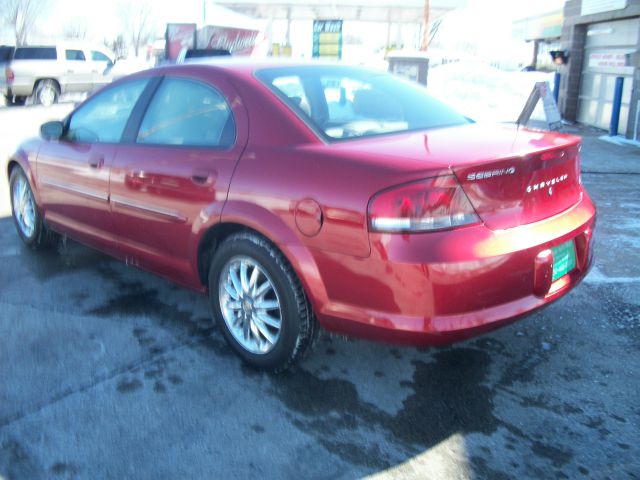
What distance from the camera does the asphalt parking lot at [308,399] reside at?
258 cm

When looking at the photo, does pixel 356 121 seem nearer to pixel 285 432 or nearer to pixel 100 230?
pixel 285 432

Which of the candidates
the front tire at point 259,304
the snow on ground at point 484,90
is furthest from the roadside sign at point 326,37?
the front tire at point 259,304

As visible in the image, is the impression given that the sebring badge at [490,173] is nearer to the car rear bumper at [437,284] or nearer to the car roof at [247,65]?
the car rear bumper at [437,284]

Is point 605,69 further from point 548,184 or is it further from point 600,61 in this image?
point 548,184

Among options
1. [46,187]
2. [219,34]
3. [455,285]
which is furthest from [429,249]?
[219,34]

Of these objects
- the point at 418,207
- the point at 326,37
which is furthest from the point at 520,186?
the point at 326,37

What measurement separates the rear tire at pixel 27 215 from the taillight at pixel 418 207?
3515 mm

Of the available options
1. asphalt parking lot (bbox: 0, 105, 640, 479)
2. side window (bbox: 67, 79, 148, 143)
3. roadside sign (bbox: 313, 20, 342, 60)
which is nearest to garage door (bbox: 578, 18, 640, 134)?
roadside sign (bbox: 313, 20, 342, 60)

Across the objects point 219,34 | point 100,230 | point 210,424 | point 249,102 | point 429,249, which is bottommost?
point 210,424

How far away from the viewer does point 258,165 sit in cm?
310

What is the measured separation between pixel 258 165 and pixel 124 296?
5.91 ft

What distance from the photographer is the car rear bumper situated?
102 inches

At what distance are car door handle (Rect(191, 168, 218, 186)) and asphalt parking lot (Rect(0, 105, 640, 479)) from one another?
957 millimetres

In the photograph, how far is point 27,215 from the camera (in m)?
5.37
